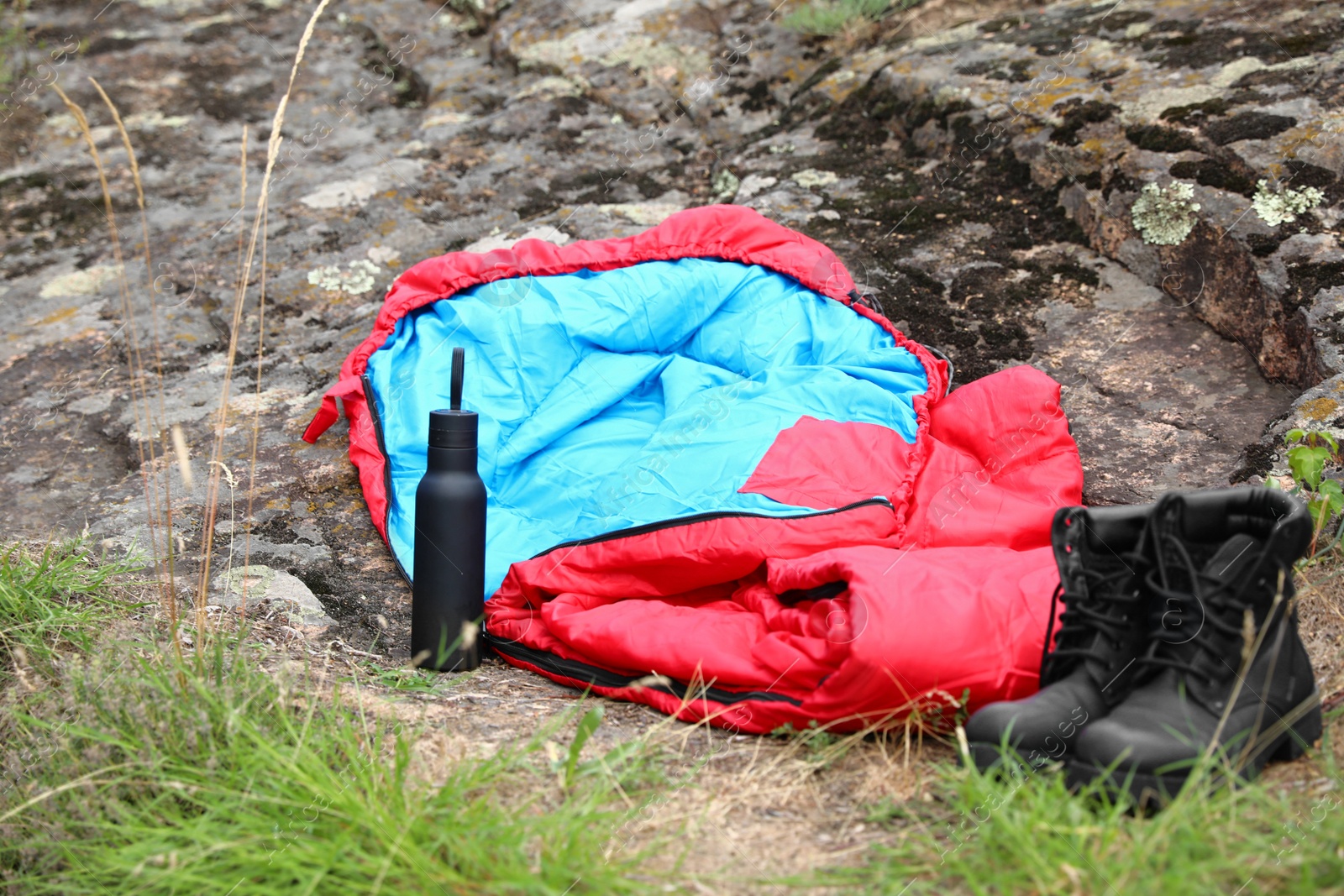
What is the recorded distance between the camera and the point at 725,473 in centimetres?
205

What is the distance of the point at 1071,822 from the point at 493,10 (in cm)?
434

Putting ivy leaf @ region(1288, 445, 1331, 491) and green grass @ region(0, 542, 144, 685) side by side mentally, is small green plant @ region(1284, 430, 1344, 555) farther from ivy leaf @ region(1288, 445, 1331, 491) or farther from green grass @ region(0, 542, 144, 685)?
green grass @ region(0, 542, 144, 685)

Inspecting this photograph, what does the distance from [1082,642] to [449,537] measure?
1.18m

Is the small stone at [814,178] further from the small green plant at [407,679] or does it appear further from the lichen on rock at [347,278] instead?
the small green plant at [407,679]

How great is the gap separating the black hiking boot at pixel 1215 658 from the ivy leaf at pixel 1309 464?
0.59m

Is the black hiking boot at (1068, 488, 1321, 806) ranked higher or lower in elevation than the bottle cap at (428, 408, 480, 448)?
lower

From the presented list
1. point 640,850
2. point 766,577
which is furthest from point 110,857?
point 766,577

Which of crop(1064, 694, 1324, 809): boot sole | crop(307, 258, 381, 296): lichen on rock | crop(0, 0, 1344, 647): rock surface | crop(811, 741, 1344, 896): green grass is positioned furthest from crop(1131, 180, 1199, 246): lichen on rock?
crop(307, 258, 381, 296): lichen on rock

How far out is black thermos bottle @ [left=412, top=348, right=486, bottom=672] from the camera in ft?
5.97

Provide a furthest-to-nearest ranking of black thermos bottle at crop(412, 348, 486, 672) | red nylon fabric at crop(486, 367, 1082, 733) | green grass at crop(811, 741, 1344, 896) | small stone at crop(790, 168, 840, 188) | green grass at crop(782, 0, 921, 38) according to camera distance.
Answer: green grass at crop(782, 0, 921, 38) < small stone at crop(790, 168, 840, 188) < black thermos bottle at crop(412, 348, 486, 672) < red nylon fabric at crop(486, 367, 1082, 733) < green grass at crop(811, 741, 1344, 896)

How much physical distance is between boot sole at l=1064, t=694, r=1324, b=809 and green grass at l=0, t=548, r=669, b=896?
0.62m

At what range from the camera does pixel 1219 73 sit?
2.80 m

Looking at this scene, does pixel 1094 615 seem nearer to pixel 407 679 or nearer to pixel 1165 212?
pixel 407 679

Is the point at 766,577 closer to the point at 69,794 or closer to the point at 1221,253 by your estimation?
the point at 69,794
